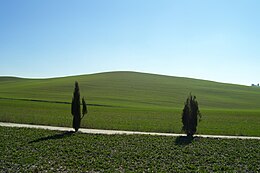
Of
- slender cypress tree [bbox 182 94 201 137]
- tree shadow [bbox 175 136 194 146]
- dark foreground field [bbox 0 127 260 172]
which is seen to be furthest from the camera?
slender cypress tree [bbox 182 94 201 137]

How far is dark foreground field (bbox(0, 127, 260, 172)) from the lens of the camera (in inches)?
490

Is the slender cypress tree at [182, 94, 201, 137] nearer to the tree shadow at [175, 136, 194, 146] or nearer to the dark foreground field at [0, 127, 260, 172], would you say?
the tree shadow at [175, 136, 194, 146]

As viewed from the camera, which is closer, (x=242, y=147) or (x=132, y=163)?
(x=132, y=163)

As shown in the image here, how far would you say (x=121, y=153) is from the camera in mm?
14898

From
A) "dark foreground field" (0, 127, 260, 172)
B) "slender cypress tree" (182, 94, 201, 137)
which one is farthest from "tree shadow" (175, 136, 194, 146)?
"slender cypress tree" (182, 94, 201, 137)

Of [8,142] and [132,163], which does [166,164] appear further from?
[8,142]

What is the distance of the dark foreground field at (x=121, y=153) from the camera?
12445 millimetres

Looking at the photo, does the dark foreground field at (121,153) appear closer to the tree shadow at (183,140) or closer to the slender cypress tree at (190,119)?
the tree shadow at (183,140)

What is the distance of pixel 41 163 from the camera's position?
41.9 ft

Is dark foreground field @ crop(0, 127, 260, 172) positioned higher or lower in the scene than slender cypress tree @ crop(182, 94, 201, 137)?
lower

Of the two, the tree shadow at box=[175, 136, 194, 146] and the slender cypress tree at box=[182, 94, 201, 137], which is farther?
the slender cypress tree at box=[182, 94, 201, 137]

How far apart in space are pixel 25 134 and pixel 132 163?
411 inches

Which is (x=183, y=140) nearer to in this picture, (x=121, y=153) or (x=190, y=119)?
(x=190, y=119)

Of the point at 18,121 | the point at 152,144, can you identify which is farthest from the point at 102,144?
the point at 18,121
